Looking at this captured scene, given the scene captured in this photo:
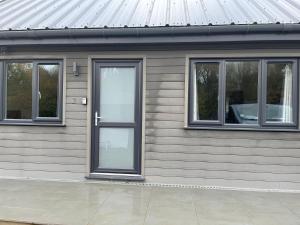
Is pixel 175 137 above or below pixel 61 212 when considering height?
above

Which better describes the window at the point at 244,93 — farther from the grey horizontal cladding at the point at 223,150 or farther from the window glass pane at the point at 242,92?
the grey horizontal cladding at the point at 223,150

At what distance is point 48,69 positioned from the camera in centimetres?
626

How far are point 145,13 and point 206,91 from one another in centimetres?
181

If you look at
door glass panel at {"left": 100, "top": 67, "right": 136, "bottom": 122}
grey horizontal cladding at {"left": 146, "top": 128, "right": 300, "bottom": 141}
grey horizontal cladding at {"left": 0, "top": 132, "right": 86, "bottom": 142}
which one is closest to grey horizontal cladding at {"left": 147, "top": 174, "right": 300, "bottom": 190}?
grey horizontal cladding at {"left": 146, "top": 128, "right": 300, "bottom": 141}

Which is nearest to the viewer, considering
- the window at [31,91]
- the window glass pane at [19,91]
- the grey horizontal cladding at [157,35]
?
the grey horizontal cladding at [157,35]

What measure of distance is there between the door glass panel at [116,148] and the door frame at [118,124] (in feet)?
0.23

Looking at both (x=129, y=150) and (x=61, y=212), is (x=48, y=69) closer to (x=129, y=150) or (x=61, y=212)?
(x=129, y=150)

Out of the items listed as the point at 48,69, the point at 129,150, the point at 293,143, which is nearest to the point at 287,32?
the point at 293,143

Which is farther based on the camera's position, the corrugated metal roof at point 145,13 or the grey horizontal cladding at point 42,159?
the grey horizontal cladding at point 42,159

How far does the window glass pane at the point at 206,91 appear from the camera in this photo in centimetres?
586

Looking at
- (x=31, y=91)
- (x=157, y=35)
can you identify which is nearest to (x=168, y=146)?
(x=157, y=35)

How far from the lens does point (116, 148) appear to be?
6176mm

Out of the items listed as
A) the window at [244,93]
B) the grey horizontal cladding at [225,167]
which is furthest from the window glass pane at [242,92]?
the grey horizontal cladding at [225,167]

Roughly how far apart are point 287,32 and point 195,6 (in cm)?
189
